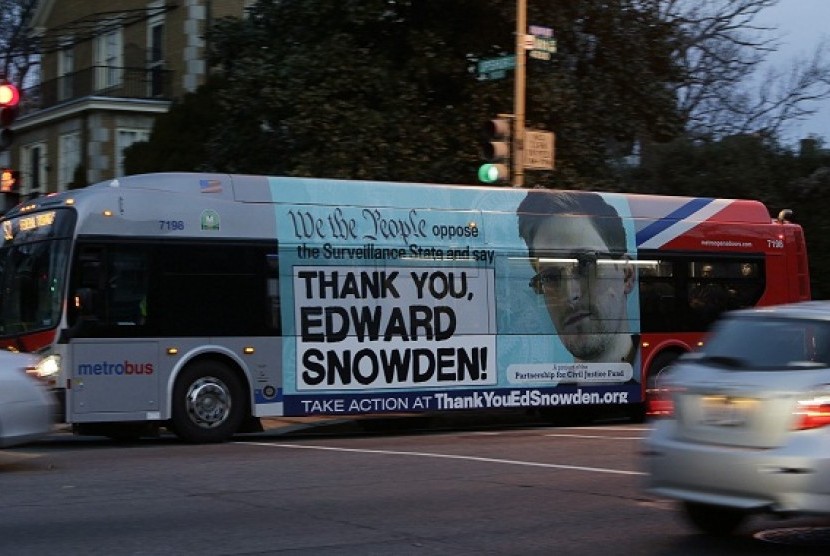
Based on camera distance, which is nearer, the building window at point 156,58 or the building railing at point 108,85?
the building railing at point 108,85

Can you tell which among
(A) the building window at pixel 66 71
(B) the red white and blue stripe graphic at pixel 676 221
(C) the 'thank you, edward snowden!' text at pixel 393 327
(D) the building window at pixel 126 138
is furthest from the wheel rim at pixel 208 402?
(A) the building window at pixel 66 71

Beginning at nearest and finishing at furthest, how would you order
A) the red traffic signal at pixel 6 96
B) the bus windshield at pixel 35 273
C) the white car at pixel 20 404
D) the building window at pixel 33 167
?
the white car at pixel 20 404, the bus windshield at pixel 35 273, the red traffic signal at pixel 6 96, the building window at pixel 33 167

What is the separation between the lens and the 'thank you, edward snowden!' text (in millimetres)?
16781

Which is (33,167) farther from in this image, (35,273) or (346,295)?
(346,295)

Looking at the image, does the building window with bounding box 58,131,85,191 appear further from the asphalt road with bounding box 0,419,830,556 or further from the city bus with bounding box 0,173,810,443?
the asphalt road with bounding box 0,419,830,556

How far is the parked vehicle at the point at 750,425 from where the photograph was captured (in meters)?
7.82

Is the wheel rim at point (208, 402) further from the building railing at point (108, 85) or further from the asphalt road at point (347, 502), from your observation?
the building railing at point (108, 85)

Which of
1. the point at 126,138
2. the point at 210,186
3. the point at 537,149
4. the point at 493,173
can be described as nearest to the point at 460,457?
the point at 210,186

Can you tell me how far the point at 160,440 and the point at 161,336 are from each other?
206cm

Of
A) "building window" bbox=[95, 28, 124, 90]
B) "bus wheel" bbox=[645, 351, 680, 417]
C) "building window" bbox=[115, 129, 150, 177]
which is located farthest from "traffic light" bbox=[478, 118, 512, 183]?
"building window" bbox=[95, 28, 124, 90]

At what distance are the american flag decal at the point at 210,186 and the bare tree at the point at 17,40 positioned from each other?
2332 cm

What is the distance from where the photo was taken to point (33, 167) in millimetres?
37094

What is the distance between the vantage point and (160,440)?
17094 millimetres

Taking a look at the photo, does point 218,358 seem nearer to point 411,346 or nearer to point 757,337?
point 411,346
